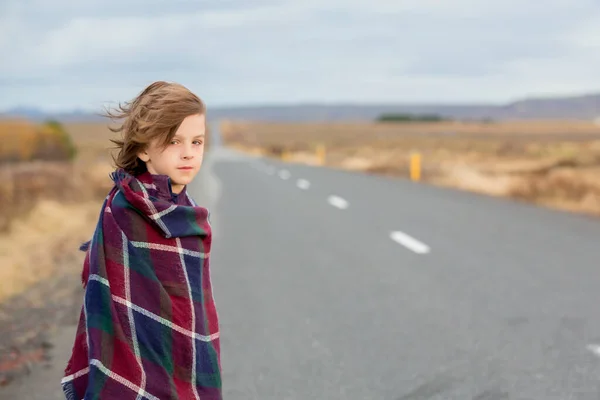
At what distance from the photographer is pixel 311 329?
6.16 meters

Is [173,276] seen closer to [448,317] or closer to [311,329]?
[311,329]

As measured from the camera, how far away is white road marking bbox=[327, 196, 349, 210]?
1595 centimetres

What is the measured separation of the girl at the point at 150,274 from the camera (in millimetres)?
2883

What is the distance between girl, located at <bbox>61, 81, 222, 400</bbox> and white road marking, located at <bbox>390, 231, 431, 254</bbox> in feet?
23.3

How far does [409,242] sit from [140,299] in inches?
318

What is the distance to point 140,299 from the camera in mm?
2895

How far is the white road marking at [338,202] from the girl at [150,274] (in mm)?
12616

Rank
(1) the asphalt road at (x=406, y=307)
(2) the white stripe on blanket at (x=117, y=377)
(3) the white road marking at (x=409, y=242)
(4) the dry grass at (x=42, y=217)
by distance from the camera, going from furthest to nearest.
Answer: (3) the white road marking at (x=409, y=242) → (4) the dry grass at (x=42, y=217) → (1) the asphalt road at (x=406, y=307) → (2) the white stripe on blanket at (x=117, y=377)

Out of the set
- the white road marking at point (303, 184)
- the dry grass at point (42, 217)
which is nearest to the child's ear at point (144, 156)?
the dry grass at point (42, 217)

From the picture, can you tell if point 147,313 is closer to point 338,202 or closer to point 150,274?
point 150,274

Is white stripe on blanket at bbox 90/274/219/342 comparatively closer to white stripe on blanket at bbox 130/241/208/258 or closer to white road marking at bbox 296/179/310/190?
white stripe on blanket at bbox 130/241/208/258

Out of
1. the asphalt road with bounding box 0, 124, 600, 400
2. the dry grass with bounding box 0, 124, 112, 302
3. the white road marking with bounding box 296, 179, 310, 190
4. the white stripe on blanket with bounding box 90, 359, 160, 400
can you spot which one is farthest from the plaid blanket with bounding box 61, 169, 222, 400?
the white road marking with bounding box 296, 179, 310, 190

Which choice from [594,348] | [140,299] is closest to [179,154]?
[140,299]

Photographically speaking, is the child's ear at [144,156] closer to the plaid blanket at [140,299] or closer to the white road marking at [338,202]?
the plaid blanket at [140,299]
